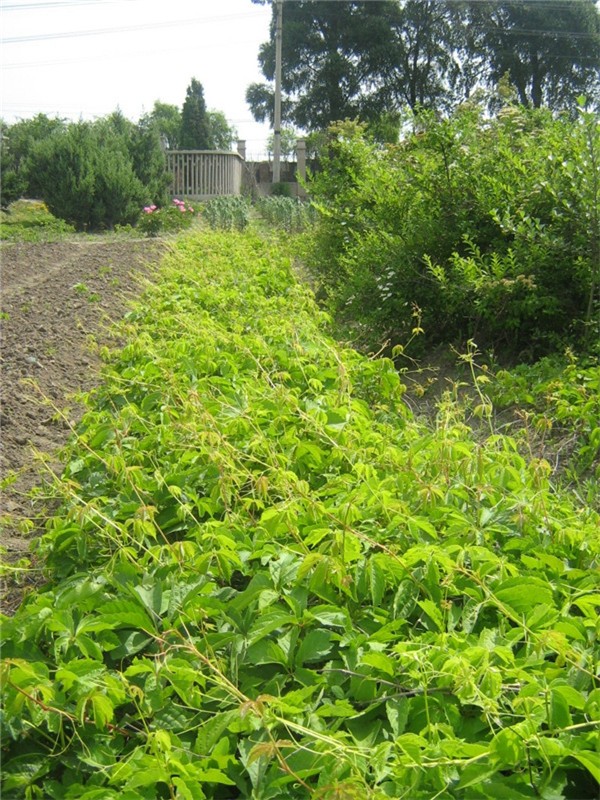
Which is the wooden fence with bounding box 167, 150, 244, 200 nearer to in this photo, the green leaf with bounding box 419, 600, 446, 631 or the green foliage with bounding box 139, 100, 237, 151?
the green foliage with bounding box 139, 100, 237, 151

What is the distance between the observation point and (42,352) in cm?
502

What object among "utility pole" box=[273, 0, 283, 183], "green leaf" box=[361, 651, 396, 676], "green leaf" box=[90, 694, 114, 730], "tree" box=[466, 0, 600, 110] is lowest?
"green leaf" box=[90, 694, 114, 730]

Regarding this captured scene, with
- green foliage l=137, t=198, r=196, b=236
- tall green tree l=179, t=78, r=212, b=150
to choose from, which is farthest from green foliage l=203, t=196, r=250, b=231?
tall green tree l=179, t=78, r=212, b=150

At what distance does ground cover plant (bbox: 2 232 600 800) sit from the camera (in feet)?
4.34

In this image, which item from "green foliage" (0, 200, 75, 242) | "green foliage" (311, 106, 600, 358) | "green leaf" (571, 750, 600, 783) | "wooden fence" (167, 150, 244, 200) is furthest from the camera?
"wooden fence" (167, 150, 244, 200)

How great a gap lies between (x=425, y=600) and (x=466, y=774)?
45cm

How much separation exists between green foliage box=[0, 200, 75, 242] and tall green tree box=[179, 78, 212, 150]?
15380 mm

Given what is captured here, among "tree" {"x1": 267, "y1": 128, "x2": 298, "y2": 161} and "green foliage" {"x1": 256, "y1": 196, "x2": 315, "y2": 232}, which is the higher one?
"tree" {"x1": 267, "y1": 128, "x2": 298, "y2": 161}

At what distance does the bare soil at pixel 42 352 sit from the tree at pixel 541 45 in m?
25.9

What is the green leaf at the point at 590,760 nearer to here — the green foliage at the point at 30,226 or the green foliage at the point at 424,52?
the green foliage at the point at 30,226

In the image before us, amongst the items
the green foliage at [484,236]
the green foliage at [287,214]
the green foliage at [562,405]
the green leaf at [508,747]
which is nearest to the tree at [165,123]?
the green foliage at [287,214]

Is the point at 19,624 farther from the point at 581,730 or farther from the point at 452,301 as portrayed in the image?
the point at 452,301

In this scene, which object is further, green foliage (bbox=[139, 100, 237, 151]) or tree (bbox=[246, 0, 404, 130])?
tree (bbox=[246, 0, 404, 130])

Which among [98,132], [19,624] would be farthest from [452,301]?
[98,132]
